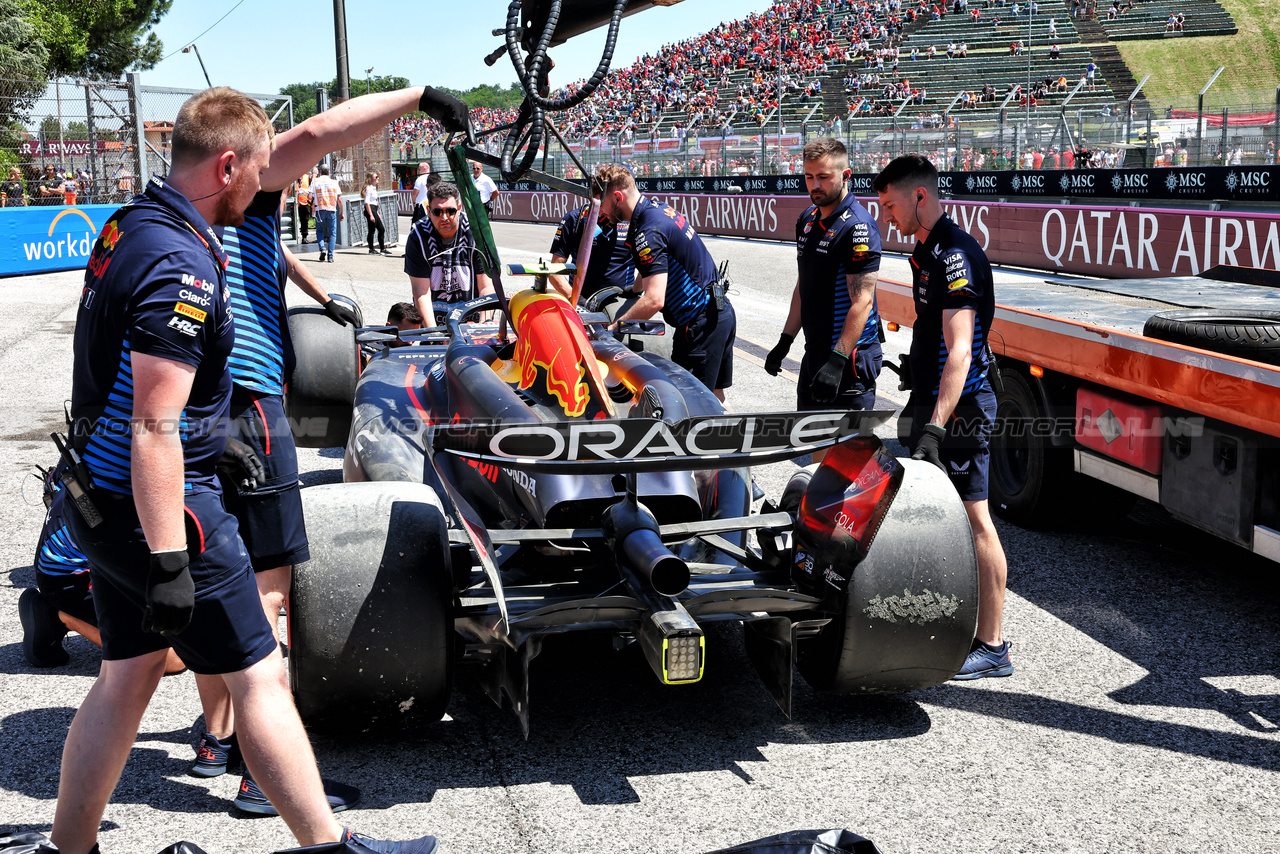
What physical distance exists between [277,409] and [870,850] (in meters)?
2.08

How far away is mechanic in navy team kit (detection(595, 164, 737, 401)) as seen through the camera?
6.93 meters

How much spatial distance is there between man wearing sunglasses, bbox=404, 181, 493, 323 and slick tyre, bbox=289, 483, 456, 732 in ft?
13.3

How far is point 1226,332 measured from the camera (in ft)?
15.8

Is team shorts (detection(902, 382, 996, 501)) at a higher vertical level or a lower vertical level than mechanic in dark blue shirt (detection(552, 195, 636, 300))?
lower

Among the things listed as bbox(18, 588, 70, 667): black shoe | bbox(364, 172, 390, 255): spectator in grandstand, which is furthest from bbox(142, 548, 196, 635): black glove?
bbox(364, 172, 390, 255): spectator in grandstand

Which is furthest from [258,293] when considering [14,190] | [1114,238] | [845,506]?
[14,190]

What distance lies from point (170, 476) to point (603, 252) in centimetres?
589

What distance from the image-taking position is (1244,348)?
471 centimetres

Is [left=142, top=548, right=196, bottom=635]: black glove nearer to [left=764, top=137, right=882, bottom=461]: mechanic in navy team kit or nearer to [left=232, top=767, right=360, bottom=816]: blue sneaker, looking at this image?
[left=232, top=767, right=360, bottom=816]: blue sneaker

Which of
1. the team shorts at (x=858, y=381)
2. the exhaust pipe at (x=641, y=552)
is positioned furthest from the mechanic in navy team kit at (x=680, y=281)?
the exhaust pipe at (x=641, y=552)

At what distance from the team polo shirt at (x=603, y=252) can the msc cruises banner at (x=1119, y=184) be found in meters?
9.47

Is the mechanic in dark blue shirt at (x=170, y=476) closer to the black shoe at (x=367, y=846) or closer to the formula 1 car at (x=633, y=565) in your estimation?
the black shoe at (x=367, y=846)

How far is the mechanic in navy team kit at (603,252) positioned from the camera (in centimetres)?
820

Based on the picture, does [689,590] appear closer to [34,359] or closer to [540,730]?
[540,730]
